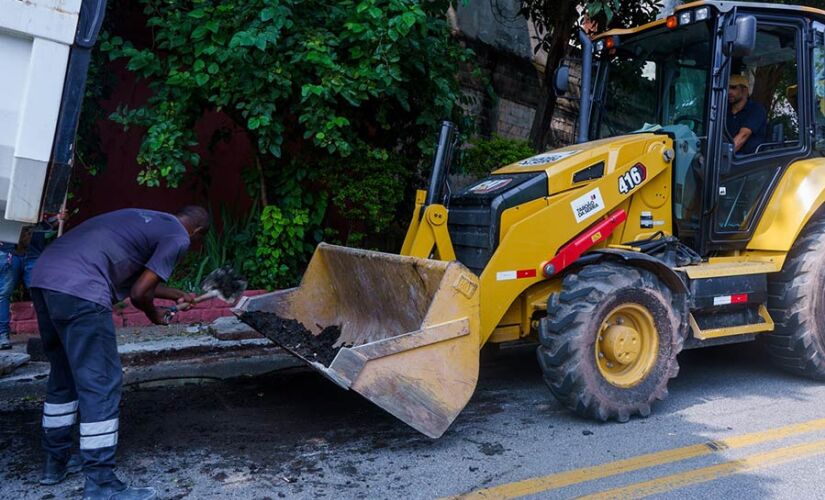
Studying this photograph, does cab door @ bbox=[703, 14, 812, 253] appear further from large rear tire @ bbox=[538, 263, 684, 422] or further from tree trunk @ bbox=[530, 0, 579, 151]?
tree trunk @ bbox=[530, 0, 579, 151]

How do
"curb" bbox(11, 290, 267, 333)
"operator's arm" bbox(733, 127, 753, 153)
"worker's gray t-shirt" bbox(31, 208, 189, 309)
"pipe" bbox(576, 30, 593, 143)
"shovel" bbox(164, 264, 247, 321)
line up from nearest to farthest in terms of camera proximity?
1. "worker's gray t-shirt" bbox(31, 208, 189, 309)
2. "shovel" bbox(164, 264, 247, 321)
3. "operator's arm" bbox(733, 127, 753, 153)
4. "pipe" bbox(576, 30, 593, 143)
5. "curb" bbox(11, 290, 267, 333)

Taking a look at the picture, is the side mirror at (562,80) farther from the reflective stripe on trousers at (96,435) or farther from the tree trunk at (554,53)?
the reflective stripe on trousers at (96,435)

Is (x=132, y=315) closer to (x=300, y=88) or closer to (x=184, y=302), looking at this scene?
(x=300, y=88)

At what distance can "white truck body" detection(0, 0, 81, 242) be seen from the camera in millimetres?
3176

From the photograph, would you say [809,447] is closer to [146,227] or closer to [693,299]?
[693,299]

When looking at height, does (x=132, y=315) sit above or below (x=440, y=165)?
below

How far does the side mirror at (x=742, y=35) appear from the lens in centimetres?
479

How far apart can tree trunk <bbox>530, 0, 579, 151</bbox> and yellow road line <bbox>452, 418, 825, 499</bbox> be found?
19.8ft

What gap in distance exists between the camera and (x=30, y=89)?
3.19 metres

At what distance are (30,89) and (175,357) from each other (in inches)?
144

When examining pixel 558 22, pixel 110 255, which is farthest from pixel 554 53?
pixel 110 255

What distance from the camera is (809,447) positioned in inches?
164

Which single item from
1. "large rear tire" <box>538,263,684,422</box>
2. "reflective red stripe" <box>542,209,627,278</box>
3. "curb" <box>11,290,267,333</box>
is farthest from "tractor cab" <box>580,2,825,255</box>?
"curb" <box>11,290,267,333</box>

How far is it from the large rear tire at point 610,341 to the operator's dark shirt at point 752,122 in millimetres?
1751
